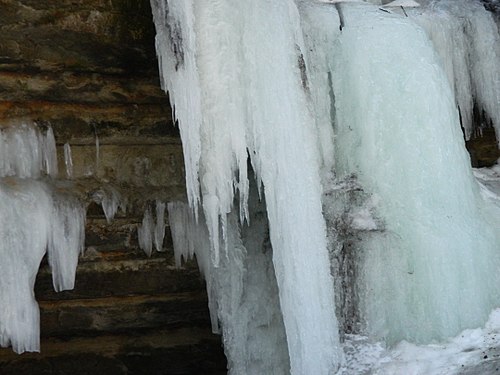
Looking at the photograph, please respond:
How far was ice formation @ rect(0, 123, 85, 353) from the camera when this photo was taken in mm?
3637

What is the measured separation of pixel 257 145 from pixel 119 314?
1556 millimetres

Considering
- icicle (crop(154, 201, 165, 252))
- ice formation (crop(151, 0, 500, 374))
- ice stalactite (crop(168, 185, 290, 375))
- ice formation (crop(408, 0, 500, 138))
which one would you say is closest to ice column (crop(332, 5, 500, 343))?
ice formation (crop(151, 0, 500, 374))

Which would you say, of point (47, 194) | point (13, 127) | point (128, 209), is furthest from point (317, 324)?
point (13, 127)

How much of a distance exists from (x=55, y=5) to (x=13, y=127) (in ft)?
2.26

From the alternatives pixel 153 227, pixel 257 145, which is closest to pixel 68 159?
pixel 153 227

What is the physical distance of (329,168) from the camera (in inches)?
153

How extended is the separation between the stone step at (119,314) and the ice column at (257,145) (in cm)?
102

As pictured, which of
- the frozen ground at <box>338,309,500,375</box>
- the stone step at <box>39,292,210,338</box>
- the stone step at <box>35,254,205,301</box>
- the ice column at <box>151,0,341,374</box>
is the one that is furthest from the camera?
the stone step at <box>39,292,210,338</box>

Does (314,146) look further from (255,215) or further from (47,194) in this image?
(47,194)

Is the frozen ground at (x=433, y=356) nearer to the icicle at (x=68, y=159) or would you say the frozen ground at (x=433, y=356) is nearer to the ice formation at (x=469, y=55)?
the ice formation at (x=469, y=55)

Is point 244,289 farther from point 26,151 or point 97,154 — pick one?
point 26,151

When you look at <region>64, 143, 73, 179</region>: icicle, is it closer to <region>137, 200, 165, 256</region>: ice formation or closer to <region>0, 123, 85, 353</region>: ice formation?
<region>0, 123, 85, 353</region>: ice formation

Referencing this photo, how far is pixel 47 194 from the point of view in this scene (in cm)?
373

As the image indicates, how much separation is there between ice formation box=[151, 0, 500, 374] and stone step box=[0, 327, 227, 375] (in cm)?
74
